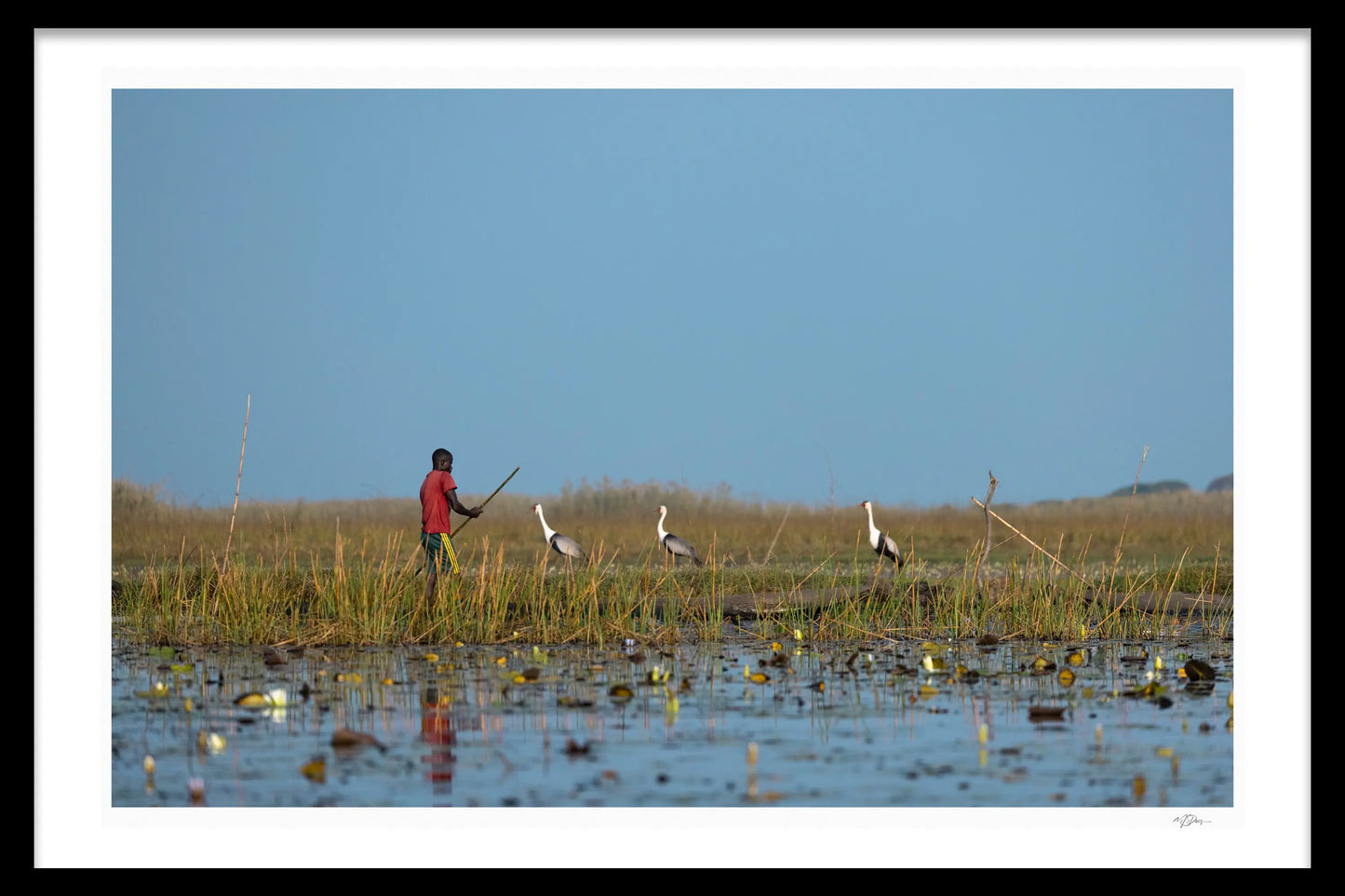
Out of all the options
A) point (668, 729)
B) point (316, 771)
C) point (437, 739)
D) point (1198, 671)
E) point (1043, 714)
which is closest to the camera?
point (316, 771)

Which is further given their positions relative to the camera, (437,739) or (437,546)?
(437,546)

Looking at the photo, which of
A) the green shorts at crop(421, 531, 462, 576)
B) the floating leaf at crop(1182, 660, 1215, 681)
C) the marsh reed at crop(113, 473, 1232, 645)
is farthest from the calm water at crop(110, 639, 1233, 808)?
the green shorts at crop(421, 531, 462, 576)

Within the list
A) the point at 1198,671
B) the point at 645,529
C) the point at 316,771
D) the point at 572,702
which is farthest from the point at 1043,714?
the point at 645,529

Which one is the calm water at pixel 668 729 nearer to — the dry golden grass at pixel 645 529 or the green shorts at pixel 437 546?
the green shorts at pixel 437 546

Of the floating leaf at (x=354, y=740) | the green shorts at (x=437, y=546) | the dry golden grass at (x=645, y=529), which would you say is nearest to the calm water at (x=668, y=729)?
the floating leaf at (x=354, y=740)

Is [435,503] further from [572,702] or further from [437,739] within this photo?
[437,739]

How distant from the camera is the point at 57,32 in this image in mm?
8398

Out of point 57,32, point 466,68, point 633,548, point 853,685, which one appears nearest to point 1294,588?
point 853,685

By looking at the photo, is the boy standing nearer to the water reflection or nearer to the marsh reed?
the marsh reed
